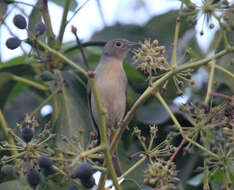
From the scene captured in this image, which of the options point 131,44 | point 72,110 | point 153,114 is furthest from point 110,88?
point 72,110

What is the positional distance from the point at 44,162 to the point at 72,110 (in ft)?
4.71

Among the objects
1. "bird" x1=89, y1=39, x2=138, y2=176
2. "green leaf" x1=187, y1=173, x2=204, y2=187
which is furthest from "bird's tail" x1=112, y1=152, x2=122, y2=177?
"bird" x1=89, y1=39, x2=138, y2=176

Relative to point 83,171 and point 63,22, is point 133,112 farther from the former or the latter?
point 63,22

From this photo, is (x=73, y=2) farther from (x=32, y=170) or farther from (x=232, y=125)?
(x=232, y=125)

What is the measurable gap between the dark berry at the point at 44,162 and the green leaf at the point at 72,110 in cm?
97

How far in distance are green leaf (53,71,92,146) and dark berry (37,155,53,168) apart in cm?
97

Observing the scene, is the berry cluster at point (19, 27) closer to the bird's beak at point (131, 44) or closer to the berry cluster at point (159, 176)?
the berry cluster at point (159, 176)

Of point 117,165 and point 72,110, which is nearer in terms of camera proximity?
point 117,165

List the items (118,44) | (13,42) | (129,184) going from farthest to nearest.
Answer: (118,44)
(129,184)
(13,42)

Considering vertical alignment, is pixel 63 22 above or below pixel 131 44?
above

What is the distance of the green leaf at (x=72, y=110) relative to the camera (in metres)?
3.63

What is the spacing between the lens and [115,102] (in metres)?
4.90

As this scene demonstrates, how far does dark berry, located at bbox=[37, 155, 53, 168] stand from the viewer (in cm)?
242

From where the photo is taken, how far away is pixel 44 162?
242cm
